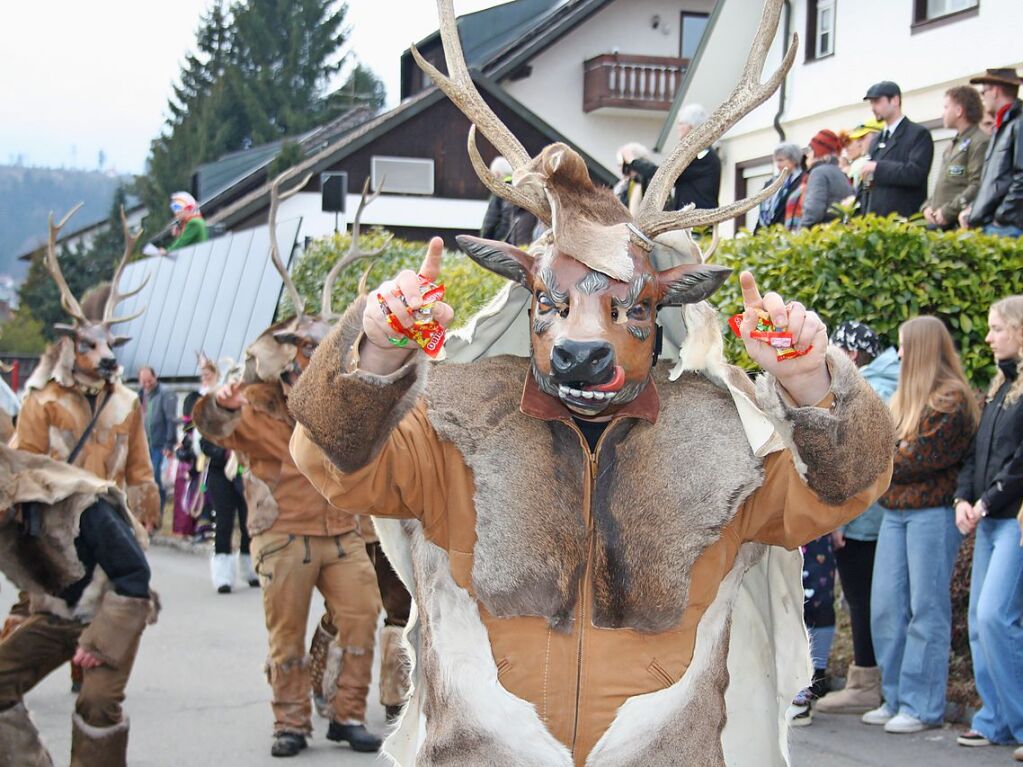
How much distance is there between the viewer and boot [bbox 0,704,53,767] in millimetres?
5777

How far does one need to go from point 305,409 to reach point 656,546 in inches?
36.4

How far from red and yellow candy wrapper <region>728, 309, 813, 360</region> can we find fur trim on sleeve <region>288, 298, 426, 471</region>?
79 centimetres

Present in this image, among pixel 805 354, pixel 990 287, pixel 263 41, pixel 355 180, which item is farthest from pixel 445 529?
pixel 263 41

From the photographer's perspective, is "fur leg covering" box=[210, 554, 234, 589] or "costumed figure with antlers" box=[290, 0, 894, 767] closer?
"costumed figure with antlers" box=[290, 0, 894, 767]

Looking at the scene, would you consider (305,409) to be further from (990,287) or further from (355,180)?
(355,180)

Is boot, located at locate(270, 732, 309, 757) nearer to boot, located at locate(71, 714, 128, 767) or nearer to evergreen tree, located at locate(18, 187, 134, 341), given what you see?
boot, located at locate(71, 714, 128, 767)

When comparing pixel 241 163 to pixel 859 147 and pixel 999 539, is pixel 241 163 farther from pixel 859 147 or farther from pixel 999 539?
pixel 999 539

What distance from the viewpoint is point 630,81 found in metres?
31.6

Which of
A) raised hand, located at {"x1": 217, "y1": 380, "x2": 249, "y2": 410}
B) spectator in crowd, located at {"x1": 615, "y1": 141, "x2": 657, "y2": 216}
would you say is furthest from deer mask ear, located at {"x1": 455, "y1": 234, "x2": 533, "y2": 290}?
spectator in crowd, located at {"x1": 615, "y1": 141, "x2": 657, "y2": 216}

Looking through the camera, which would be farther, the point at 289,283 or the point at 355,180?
the point at 355,180

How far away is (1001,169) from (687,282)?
6402 millimetres

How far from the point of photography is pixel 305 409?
10.7 ft

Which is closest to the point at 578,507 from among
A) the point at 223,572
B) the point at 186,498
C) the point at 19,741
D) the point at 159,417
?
the point at 19,741

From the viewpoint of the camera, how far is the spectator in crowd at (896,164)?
400 inches
